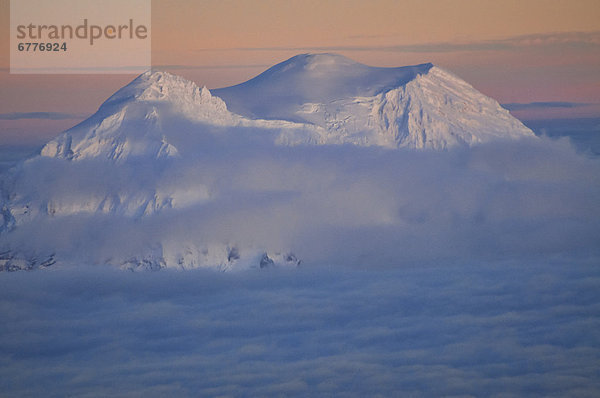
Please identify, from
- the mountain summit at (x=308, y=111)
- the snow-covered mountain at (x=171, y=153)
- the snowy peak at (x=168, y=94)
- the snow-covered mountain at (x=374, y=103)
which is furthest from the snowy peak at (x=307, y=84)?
the snowy peak at (x=168, y=94)

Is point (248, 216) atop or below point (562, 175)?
below

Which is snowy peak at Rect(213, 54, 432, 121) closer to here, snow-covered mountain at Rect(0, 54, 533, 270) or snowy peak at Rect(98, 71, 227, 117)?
snow-covered mountain at Rect(0, 54, 533, 270)

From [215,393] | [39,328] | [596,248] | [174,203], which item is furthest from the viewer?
[596,248]

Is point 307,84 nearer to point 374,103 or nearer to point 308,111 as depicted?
point 308,111

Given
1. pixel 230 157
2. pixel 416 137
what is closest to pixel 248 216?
pixel 230 157

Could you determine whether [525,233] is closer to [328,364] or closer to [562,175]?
[562,175]

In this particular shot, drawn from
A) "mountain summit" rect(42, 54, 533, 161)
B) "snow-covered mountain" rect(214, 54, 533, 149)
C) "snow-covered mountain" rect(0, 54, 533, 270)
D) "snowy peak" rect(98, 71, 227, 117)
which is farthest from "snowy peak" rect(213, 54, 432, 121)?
"snowy peak" rect(98, 71, 227, 117)

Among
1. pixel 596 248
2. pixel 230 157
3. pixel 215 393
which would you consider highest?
pixel 230 157

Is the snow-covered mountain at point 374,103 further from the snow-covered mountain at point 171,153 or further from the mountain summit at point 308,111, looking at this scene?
the snow-covered mountain at point 171,153

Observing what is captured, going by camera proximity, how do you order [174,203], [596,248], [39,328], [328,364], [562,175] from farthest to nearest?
[562,175]
[596,248]
[174,203]
[39,328]
[328,364]
